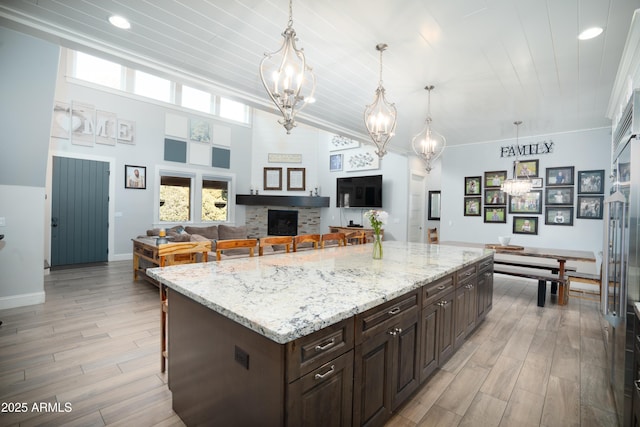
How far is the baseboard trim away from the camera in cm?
346

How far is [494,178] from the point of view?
613cm

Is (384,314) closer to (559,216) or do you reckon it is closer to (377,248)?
(377,248)

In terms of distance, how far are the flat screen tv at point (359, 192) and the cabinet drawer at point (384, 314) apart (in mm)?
6147

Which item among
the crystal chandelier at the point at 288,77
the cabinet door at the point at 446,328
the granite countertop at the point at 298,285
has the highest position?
the crystal chandelier at the point at 288,77

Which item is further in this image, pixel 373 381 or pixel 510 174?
pixel 510 174

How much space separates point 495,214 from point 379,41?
5.03 m

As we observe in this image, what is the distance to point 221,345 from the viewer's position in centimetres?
139

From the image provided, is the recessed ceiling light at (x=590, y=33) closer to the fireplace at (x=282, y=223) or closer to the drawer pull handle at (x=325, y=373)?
the drawer pull handle at (x=325, y=373)

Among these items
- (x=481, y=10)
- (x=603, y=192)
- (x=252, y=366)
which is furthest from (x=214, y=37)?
(x=603, y=192)

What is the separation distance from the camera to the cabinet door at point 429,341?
1987 mm

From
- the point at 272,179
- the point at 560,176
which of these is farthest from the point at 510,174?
the point at 272,179

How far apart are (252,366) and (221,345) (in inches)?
10.2

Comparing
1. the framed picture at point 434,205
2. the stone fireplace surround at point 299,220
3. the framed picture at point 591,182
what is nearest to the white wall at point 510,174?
the framed picture at point 591,182

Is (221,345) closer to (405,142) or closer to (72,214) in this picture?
(405,142)
